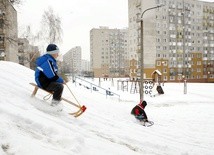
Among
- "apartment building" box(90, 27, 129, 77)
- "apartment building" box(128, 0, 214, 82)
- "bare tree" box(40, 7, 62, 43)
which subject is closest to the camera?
"bare tree" box(40, 7, 62, 43)

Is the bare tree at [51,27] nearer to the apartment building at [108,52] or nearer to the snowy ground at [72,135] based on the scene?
the snowy ground at [72,135]

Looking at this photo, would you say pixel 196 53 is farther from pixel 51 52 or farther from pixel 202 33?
pixel 51 52

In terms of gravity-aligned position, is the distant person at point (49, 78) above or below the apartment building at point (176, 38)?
below

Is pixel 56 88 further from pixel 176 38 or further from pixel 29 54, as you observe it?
pixel 176 38

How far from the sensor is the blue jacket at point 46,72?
6344mm

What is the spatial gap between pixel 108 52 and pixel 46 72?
99483mm

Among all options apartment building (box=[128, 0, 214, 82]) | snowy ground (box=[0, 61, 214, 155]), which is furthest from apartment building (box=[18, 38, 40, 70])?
snowy ground (box=[0, 61, 214, 155])

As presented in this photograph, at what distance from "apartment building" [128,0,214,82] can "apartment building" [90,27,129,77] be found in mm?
35534

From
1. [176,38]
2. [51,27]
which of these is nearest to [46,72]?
[51,27]

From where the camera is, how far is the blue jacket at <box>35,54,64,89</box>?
6.34 metres

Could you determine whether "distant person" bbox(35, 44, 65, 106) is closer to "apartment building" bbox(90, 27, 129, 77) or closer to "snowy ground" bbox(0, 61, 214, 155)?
"snowy ground" bbox(0, 61, 214, 155)

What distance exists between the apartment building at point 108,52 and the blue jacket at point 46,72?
296 ft

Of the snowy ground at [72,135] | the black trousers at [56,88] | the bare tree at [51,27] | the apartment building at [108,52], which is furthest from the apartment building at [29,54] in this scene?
the apartment building at [108,52]

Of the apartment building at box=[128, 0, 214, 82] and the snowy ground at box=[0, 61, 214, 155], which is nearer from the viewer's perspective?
the snowy ground at box=[0, 61, 214, 155]
